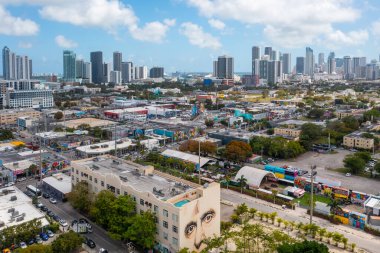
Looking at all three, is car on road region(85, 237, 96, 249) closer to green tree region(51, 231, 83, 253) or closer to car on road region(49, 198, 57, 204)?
green tree region(51, 231, 83, 253)

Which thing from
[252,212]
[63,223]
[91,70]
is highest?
[91,70]

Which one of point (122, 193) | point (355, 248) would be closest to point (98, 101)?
point (122, 193)

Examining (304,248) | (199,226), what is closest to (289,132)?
(199,226)

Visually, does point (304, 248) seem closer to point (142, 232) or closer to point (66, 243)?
point (142, 232)

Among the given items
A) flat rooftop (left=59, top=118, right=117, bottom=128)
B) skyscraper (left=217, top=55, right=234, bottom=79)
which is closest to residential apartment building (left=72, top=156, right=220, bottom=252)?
flat rooftop (left=59, top=118, right=117, bottom=128)

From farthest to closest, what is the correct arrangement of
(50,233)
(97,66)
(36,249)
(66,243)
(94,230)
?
(97,66) < (94,230) < (50,233) < (66,243) < (36,249)

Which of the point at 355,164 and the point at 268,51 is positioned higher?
the point at 268,51
